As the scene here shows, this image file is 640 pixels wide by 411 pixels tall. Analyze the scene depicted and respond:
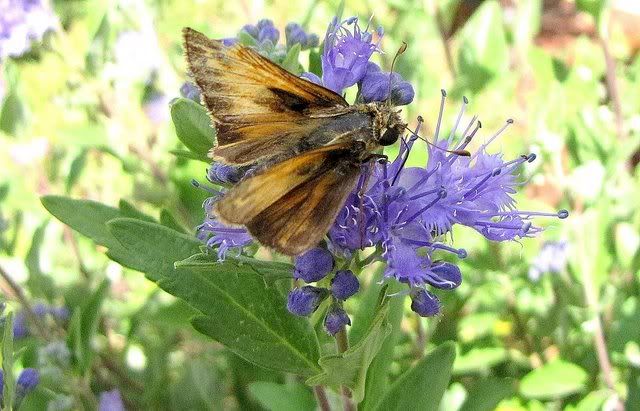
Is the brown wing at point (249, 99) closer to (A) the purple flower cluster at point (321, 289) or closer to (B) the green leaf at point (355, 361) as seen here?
(A) the purple flower cluster at point (321, 289)

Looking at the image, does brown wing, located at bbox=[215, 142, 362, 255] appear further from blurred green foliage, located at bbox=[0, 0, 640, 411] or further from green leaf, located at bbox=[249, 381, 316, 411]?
green leaf, located at bbox=[249, 381, 316, 411]

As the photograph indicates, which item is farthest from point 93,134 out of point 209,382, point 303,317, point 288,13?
point 288,13

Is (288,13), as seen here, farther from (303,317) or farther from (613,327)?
(303,317)

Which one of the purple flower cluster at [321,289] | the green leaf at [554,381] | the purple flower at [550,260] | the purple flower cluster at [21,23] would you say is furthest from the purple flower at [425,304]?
the purple flower cluster at [21,23]

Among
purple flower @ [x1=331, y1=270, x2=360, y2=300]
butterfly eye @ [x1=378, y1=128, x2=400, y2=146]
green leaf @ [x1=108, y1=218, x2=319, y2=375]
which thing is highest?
butterfly eye @ [x1=378, y1=128, x2=400, y2=146]

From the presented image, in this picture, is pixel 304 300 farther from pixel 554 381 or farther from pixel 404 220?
pixel 554 381

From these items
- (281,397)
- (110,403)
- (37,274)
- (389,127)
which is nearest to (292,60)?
(389,127)

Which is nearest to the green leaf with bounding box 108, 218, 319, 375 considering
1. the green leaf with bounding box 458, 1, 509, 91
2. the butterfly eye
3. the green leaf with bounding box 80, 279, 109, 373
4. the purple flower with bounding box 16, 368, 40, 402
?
the butterfly eye
